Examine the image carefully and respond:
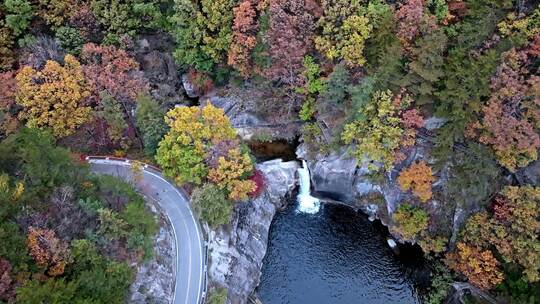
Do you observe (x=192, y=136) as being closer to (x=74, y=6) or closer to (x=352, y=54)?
(x=352, y=54)

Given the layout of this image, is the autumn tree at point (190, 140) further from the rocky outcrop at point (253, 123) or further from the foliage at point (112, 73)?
the rocky outcrop at point (253, 123)

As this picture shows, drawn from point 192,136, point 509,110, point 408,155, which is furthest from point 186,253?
point 509,110

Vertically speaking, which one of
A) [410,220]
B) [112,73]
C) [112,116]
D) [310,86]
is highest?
[112,73]

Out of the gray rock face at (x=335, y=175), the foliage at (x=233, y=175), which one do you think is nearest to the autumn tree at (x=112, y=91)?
the foliage at (x=233, y=175)

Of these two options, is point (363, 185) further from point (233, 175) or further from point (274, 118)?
point (233, 175)

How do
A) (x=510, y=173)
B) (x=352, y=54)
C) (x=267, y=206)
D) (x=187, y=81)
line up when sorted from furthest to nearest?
(x=187, y=81) < (x=267, y=206) < (x=352, y=54) < (x=510, y=173)

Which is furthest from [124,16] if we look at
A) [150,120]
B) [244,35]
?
[150,120]

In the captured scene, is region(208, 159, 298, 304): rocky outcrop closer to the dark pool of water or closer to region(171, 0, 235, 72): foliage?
the dark pool of water
